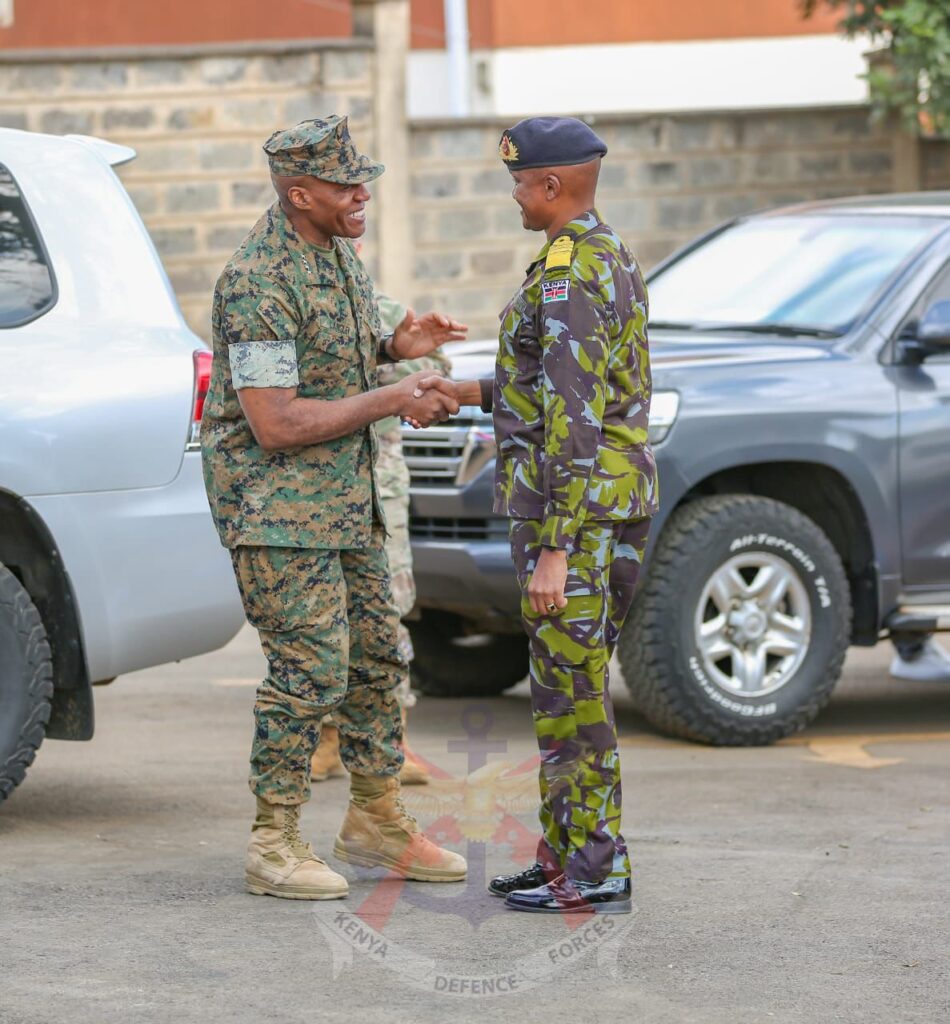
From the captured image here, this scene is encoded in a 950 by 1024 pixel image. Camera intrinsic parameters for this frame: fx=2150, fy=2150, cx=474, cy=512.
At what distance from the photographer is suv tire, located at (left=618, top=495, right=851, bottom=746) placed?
7.39 m

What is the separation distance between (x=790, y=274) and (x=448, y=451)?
1.62m

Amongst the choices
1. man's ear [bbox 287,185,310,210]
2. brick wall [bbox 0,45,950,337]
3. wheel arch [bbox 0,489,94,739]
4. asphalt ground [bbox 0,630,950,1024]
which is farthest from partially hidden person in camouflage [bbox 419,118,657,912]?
brick wall [bbox 0,45,950,337]

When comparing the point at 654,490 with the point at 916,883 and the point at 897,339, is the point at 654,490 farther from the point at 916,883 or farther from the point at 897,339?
the point at 897,339

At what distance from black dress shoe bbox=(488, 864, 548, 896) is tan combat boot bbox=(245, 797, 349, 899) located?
0.37 metres

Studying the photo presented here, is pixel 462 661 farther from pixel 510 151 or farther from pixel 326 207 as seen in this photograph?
pixel 510 151

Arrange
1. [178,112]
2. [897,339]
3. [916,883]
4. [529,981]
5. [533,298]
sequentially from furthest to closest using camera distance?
1. [178,112]
2. [897,339]
3. [916,883]
4. [533,298]
5. [529,981]

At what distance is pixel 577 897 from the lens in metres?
5.11

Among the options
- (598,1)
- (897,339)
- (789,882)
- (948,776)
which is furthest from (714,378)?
(598,1)

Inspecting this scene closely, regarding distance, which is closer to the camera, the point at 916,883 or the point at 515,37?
the point at 916,883

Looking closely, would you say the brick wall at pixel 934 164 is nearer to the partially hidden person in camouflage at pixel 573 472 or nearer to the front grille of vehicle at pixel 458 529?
the front grille of vehicle at pixel 458 529

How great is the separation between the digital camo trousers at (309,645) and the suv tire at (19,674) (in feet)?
2.70

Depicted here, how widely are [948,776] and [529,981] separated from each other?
289 cm

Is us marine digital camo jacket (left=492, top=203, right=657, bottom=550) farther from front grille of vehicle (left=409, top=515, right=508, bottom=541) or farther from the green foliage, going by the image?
the green foliage

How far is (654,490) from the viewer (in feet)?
16.6
